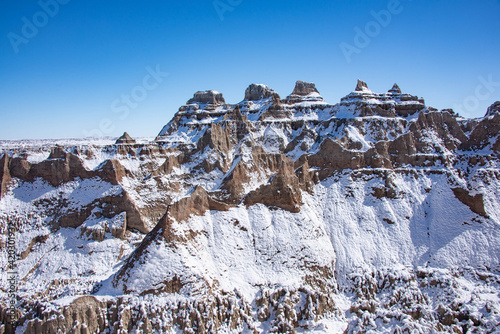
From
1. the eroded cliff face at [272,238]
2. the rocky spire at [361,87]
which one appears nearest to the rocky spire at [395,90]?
the rocky spire at [361,87]

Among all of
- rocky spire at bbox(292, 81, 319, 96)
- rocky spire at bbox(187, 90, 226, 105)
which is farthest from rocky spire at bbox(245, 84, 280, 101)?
Answer: rocky spire at bbox(187, 90, 226, 105)

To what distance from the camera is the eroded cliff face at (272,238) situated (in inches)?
2127

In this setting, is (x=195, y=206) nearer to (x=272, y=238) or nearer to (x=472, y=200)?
(x=272, y=238)

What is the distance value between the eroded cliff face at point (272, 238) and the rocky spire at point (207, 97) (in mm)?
74605

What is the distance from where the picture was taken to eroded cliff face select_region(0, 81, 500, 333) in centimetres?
5403

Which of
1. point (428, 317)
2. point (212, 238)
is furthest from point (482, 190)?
point (212, 238)

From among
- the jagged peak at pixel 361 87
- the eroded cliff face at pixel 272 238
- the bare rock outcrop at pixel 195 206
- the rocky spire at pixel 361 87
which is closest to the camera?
the eroded cliff face at pixel 272 238

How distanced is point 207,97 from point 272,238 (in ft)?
419

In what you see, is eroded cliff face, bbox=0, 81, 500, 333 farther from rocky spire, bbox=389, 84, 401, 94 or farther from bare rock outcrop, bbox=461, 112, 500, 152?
rocky spire, bbox=389, 84, 401, 94

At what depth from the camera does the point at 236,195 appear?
72.7m

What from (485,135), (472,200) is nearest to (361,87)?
(485,135)

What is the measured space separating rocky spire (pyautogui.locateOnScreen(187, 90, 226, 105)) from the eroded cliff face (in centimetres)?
7461

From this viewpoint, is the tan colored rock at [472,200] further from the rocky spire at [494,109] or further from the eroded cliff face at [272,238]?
the rocky spire at [494,109]

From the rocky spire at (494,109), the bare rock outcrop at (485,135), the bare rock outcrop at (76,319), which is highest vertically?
the rocky spire at (494,109)
